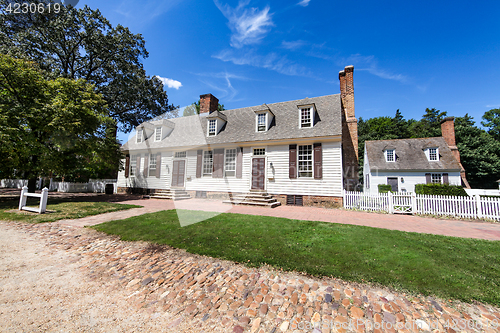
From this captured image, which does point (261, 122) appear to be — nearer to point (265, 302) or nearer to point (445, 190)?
point (445, 190)

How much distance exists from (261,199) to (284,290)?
29.7 ft

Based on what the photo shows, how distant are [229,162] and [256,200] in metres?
3.85

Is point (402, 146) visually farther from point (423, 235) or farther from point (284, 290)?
point (284, 290)

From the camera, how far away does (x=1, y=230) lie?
6250mm

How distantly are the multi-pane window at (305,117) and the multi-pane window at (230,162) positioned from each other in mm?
5189

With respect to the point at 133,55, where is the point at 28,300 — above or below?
below

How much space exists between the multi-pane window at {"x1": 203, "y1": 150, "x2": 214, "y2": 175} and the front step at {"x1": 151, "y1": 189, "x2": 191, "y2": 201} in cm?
233

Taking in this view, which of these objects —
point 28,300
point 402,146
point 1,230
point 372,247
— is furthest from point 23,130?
point 402,146

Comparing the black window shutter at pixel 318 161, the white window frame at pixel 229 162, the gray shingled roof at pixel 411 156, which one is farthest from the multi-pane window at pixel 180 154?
the gray shingled roof at pixel 411 156

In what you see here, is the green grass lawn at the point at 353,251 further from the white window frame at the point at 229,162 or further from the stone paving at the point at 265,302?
the white window frame at the point at 229,162

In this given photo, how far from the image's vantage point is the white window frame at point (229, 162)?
14.2m

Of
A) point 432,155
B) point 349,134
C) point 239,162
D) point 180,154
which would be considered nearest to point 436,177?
point 432,155

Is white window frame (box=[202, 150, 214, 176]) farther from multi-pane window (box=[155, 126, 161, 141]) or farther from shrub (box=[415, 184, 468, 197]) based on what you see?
shrub (box=[415, 184, 468, 197])

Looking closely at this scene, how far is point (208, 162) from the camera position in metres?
15.2
